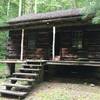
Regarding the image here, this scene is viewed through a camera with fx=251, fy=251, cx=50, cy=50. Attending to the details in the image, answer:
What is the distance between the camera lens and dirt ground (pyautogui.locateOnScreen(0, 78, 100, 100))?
1143 cm

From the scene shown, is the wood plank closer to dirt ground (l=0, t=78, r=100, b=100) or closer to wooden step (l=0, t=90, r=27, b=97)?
wooden step (l=0, t=90, r=27, b=97)

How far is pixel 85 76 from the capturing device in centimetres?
1603

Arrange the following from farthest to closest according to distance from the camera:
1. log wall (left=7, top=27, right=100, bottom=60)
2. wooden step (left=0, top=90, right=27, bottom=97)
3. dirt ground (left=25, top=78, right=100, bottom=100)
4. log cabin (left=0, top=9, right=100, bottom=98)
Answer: log wall (left=7, top=27, right=100, bottom=60) < log cabin (left=0, top=9, right=100, bottom=98) < wooden step (left=0, top=90, right=27, bottom=97) < dirt ground (left=25, top=78, right=100, bottom=100)

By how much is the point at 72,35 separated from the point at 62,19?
2426 millimetres

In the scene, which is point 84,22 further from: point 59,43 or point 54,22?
point 59,43

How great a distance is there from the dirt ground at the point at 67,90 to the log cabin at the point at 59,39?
128 cm

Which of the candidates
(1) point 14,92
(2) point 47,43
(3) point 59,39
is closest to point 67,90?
(1) point 14,92

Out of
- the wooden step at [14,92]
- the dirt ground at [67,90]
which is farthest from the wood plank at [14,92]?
the dirt ground at [67,90]

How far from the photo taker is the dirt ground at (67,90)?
11430mm

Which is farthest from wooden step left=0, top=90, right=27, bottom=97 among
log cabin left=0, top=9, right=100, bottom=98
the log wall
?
the log wall

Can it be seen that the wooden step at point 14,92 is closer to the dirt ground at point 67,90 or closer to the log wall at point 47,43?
the dirt ground at point 67,90

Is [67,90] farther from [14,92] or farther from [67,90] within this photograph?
[14,92]

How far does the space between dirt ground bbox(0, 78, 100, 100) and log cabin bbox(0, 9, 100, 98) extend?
4.19 ft

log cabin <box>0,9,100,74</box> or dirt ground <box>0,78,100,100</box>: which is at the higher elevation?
log cabin <box>0,9,100,74</box>
